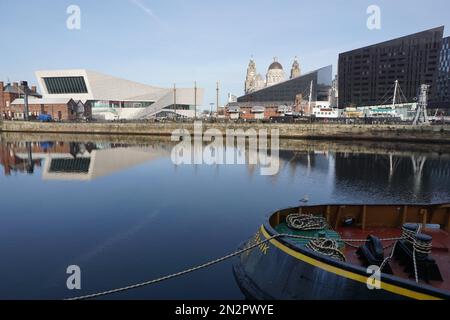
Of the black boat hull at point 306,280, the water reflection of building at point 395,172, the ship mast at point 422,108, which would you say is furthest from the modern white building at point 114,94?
the black boat hull at point 306,280

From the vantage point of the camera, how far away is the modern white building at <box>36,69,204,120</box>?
126 meters

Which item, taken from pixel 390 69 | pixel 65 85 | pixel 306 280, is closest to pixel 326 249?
pixel 306 280

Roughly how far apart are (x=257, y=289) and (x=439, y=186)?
2813 cm

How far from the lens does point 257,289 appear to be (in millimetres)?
11055

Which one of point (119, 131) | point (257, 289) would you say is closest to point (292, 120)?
point (119, 131)

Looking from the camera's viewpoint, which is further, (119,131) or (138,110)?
(138,110)

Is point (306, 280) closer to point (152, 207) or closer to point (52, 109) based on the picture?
point (152, 207)

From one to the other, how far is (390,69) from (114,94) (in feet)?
399

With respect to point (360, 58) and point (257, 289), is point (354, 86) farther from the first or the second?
point (257, 289)

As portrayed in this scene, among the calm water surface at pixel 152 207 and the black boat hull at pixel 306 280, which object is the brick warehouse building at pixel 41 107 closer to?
the calm water surface at pixel 152 207

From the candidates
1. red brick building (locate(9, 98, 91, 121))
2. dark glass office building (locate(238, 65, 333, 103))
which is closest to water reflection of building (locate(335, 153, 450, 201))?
red brick building (locate(9, 98, 91, 121))

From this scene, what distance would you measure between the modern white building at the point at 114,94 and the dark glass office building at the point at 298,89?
48.0 meters

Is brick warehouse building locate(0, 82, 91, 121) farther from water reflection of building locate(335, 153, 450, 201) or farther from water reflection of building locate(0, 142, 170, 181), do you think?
water reflection of building locate(335, 153, 450, 201)

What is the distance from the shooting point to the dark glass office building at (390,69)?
142125mm
